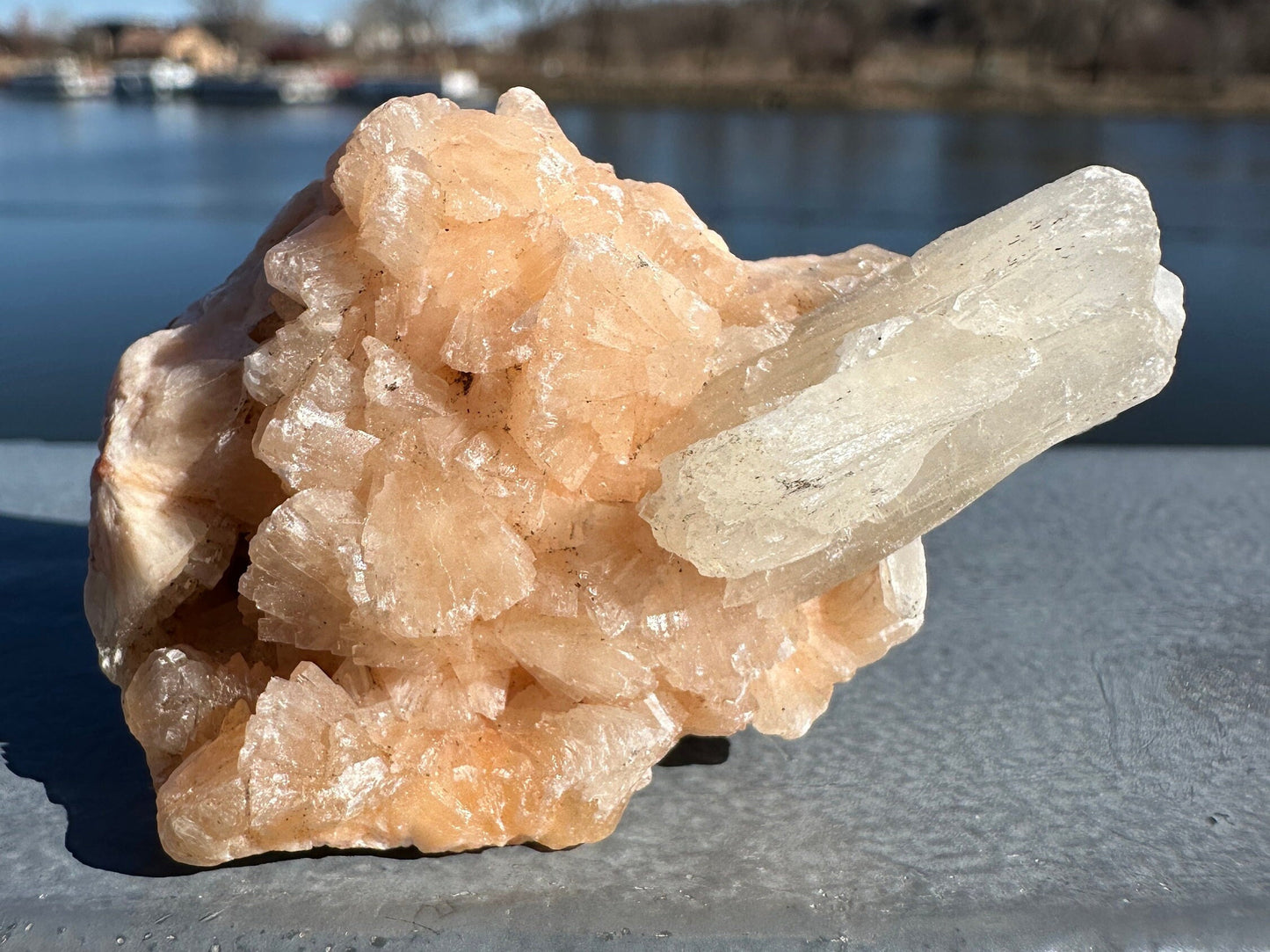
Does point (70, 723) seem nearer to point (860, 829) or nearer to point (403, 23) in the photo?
point (860, 829)

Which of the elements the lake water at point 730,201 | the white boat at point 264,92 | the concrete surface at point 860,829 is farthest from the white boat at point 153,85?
the concrete surface at point 860,829

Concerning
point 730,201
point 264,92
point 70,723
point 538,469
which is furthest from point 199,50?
point 538,469

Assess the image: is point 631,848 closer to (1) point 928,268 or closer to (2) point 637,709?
(2) point 637,709

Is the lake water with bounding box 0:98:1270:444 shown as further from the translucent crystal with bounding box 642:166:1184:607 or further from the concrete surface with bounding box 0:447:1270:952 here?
the translucent crystal with bounding box 642:166:1184:607

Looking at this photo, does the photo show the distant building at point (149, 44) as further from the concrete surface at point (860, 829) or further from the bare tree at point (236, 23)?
the concrete surface at point (860, 829)

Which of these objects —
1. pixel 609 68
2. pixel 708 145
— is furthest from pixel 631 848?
pixel 609 68

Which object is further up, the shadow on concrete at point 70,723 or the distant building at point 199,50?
the distant building at point 199,50
